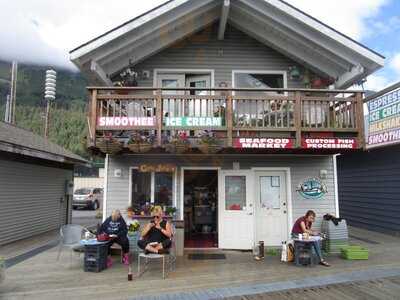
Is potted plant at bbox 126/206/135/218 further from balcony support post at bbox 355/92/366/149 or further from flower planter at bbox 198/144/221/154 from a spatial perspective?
balcony support post at bbox 355/92/366/149

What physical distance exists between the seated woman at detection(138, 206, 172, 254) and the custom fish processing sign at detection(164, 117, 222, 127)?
6.38 ft

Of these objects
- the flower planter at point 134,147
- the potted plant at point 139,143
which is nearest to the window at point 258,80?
the potted plant at point 139,143

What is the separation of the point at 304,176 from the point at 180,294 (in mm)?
5056

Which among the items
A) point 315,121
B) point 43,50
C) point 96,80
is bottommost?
point 315,121

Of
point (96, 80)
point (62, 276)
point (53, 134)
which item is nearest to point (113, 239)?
point (62, 276)

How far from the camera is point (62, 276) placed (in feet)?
22.7

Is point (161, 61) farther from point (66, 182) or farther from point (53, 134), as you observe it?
point (53, 134)

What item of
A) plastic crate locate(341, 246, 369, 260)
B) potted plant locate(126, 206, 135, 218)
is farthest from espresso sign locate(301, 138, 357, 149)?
potted plant locate(126, 206, 135, 218)

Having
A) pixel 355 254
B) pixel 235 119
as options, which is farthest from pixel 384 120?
pixel 235 119

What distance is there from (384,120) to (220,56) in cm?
484

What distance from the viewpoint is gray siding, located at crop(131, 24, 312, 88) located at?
10000 millimetres

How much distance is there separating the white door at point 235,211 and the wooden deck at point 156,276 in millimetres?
495

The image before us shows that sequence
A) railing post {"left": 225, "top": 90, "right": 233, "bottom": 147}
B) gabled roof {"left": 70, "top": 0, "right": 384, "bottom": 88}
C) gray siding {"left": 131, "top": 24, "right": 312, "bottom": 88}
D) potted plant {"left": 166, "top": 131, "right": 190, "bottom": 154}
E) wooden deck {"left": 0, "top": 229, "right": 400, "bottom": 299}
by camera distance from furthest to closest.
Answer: gray siding {"left": 131, "top": 24, "right": 312, "bottom": 88} → gabled roof {"left": 70, "top": 0, "right": 384, "bottom": 88} → railing post {"left": 225, "top": 90, "right": 233, "bottom": 147} → potted plant {"left": 166, "top": 131, "right": 190, "bottom": 154} → wooden deck {"left": 0, "top": 229, "right": 400, "bottom": 299}

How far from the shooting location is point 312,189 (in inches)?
370
